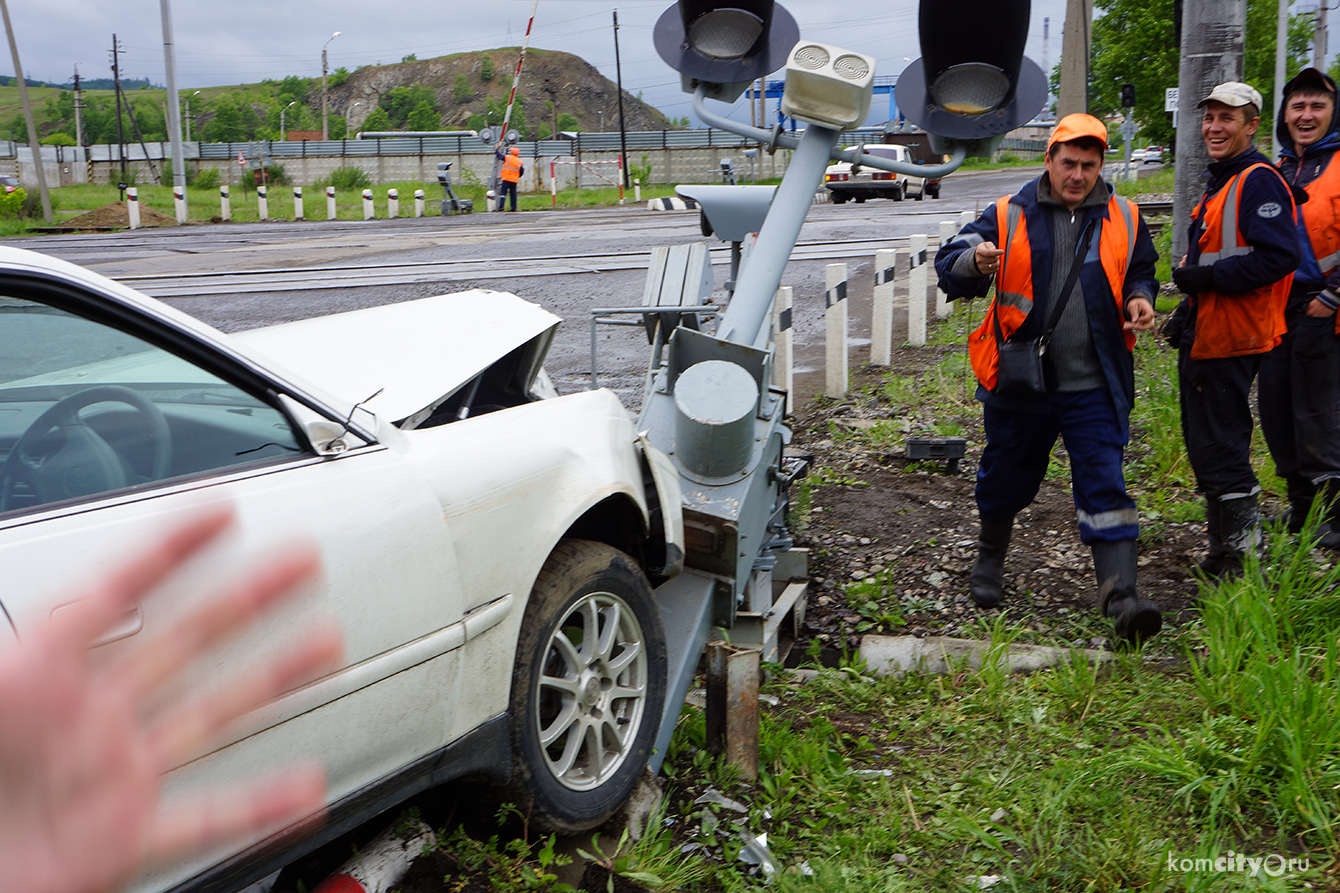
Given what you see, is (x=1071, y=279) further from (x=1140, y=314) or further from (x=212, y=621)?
(x=212, y=621)

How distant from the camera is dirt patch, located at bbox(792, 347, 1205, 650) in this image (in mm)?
4570

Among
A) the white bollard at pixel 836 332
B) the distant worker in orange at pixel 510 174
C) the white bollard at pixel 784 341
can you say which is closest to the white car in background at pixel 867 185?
the distant worker in orange at pixel 510 174

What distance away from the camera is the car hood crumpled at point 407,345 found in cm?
289

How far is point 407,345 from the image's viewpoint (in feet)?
10.4

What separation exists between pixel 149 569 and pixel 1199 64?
23.7 ft

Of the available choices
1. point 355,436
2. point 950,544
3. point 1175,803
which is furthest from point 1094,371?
point 355,436

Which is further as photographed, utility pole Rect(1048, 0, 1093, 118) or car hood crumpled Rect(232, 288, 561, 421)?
utility pole Rect(1048, 0, 1093, 118)

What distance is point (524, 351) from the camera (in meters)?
3.56

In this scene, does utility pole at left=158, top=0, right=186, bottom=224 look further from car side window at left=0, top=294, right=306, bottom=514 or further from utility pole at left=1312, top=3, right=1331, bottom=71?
car side window at left=0, top=294, right=306, bottom=514

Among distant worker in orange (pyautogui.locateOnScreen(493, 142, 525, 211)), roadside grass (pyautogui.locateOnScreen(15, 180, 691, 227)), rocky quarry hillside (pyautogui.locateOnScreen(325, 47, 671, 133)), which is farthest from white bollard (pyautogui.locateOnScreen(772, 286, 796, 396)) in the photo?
rocky quarry hillside (pyautogui.locateOnScreen(325, 47, 671, 133))

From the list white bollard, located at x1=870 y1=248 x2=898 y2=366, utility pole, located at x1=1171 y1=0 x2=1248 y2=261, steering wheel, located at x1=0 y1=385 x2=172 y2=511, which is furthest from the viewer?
white bollard, located at x1=870 y1=248 x2=898 y2=366

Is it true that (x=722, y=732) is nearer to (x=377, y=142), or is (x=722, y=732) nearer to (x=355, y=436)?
(x=355, y=436)

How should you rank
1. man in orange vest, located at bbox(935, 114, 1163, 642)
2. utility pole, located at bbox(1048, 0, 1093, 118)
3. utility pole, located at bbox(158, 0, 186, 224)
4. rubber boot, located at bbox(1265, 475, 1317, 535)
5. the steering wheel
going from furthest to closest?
1. utility pole, located at bbox(158, 0, 186, 224)
2. utility pole, located at bbox(1048, 0, 1093, 118)
3. rubber boot, located at bbox(1265, 475, 1317, 535)
4. man in orange vest, located at bbox(935, 114, 1163, 642)
5. the steering wheel

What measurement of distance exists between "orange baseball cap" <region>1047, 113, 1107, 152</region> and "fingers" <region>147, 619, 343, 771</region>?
361 centimetres
